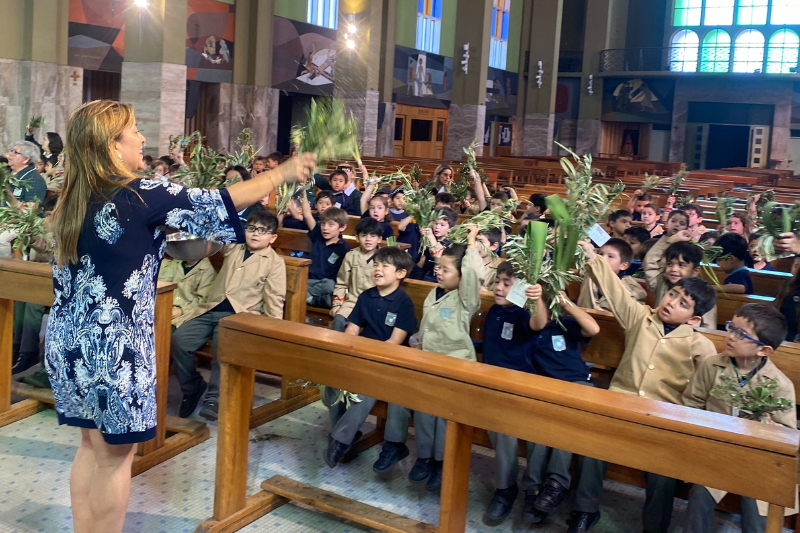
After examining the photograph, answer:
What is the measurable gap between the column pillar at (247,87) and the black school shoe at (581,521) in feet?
46.3

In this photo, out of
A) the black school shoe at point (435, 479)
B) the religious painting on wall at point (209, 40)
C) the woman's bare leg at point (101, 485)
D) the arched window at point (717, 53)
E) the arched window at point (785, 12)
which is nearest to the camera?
the woman's bare leg at point (101, 485)

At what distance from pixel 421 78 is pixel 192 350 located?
18349 millimetres

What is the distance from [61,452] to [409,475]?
1606 millimetres

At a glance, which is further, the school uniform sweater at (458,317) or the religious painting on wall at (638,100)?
the religious painting on wall at (638,100)

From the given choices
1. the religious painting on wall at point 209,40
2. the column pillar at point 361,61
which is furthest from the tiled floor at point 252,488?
the religious painting on wall at point 209,40

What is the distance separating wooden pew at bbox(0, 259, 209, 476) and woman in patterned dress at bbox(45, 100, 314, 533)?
1.10 metres

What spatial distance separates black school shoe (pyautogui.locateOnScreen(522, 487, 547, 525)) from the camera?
3248 mm

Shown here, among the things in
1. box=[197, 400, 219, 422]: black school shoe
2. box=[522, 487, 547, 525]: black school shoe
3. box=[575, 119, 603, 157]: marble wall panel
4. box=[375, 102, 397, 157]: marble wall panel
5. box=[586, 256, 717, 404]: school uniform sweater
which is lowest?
box=[522, 487, 547, 525]: black school shoe

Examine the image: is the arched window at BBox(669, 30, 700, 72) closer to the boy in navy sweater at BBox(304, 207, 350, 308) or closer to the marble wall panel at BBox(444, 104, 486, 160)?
the marble wall panel at BBox(444, 104, 486, 160)

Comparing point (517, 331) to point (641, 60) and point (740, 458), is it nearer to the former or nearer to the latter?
point (740, 458)

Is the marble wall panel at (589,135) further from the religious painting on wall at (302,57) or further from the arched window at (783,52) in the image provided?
the religious painting on wall at (302,57)

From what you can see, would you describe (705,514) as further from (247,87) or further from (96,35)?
(247,87)

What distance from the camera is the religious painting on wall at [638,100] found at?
26.4 metres

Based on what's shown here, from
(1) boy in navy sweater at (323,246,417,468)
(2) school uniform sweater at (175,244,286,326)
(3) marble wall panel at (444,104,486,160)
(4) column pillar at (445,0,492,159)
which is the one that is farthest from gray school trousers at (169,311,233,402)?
(3) marble wall panel at (444,104,486,160)
